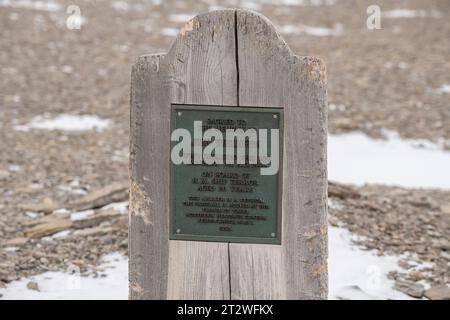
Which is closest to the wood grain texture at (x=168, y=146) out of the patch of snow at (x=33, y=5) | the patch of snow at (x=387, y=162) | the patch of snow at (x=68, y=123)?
the patch of snow at (x=387, y=162)

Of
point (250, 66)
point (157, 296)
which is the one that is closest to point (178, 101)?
point (250, 66)

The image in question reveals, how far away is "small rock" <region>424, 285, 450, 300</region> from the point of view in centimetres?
447

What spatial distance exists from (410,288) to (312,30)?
423 inches

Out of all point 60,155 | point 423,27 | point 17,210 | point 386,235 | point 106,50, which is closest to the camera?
point 386,235

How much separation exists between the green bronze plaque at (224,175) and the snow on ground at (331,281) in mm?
1363

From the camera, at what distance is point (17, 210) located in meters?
6.27

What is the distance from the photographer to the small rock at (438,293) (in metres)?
4.47

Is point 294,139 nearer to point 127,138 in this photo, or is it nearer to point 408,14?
point 127,138

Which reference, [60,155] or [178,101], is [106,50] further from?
[178,101]

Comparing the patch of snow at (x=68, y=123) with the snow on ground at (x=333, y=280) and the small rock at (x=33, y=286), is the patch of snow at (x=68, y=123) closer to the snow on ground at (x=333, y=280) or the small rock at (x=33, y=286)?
the snow on ground at (x=333, y=280)

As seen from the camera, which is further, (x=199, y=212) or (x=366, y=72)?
(x=366, y=72)

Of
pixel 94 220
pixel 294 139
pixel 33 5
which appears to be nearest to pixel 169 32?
pixel 33 5
